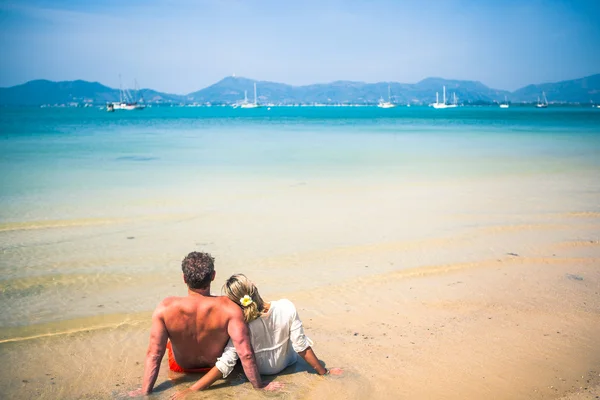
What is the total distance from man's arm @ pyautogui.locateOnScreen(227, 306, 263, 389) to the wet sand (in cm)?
19

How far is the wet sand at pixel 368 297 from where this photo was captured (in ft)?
14.2

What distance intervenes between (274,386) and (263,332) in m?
0.48

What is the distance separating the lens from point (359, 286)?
6.63 m

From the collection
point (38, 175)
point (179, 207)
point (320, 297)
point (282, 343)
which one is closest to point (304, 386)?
point (282, 343)

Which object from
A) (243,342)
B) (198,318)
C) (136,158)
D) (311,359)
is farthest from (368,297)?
(136,158)

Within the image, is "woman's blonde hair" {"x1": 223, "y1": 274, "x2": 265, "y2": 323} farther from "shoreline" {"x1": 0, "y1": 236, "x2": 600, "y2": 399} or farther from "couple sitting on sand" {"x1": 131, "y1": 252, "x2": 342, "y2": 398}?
"shoreline" {"x1": 0, "y1": 236, "x2": 600, "y2": 399}

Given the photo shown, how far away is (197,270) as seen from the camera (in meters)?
3.86

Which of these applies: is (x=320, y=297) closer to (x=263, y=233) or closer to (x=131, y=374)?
(x=131, y=374)

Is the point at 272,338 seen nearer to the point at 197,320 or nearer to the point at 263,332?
the point at 263,332

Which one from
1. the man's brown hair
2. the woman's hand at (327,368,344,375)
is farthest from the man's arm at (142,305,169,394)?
the woman's hand at (327,368,344,375)

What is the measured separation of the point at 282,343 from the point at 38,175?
53.1 ft

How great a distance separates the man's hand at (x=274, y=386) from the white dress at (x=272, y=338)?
16cm

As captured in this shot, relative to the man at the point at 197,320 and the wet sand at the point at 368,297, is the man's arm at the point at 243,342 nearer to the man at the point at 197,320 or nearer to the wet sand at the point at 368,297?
the man at the point at 197,320

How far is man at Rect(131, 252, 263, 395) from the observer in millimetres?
3895
